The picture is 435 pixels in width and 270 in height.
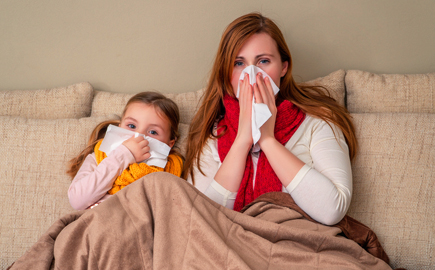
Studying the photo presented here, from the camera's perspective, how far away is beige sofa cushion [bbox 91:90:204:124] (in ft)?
5.82

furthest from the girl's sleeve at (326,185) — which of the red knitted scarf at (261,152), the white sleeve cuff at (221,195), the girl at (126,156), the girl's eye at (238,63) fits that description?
the girl at (126,156)

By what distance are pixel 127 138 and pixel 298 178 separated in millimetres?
720

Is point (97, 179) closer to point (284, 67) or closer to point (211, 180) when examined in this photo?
point (211, 180)

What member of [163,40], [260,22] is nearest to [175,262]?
[260,22]

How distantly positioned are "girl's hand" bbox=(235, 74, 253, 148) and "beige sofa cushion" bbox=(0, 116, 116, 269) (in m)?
0.67

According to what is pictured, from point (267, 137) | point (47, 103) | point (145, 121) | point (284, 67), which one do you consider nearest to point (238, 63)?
point (284, 67)

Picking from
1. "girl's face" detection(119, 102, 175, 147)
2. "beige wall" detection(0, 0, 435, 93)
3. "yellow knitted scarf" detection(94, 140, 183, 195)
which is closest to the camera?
"yellow knitted scarf" detection(94, 140, 183, 195)

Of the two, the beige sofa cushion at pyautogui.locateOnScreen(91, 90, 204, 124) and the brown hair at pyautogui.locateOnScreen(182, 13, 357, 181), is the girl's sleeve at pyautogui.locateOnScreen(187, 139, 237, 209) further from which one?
the beige sofa cushion at pyautogui.locateOnScreen(91, 90, 204, 124)

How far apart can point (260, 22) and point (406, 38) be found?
0.85 meters

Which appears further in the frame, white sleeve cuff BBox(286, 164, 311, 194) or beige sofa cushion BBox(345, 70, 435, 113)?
beige sofa cushion BBox(345, 70, 435, 113)

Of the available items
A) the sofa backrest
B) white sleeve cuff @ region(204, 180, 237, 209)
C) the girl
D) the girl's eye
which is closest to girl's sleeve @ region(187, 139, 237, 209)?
white sleeve cuff @ region(204, 180, 237, 209)

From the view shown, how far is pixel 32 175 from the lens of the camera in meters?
1.49

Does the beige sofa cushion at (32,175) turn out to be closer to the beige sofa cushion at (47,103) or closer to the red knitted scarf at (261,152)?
the beige sofa cushion at (47,103)

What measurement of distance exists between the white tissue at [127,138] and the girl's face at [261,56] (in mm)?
413
